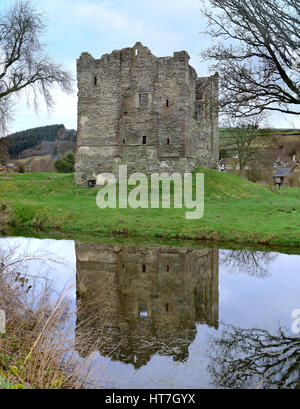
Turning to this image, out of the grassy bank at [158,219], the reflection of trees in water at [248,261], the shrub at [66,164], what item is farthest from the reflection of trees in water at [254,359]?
the shrub at [66,164]

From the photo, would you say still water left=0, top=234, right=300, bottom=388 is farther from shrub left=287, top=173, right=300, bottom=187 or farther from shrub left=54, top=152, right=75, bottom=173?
shrub left=54, top=152, right=75, bottom=173

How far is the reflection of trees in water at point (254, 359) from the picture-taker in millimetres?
6266

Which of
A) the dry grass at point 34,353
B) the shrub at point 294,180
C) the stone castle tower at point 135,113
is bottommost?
the dry grass at point 34,353

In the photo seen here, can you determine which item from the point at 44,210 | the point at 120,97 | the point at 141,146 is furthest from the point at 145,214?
the point at 120,97

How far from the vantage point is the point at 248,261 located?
14820 mm

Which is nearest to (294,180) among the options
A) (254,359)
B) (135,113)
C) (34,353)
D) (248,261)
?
(135,113)

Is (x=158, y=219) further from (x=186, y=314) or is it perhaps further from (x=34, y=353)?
(x=34, y=353)

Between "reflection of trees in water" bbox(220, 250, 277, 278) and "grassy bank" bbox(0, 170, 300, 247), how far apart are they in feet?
6.39

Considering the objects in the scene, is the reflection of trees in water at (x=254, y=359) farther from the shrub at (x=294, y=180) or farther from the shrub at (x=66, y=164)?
the shrub at (x=66, y=164)

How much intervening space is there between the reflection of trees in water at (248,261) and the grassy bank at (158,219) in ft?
6.39

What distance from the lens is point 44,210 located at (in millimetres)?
23797

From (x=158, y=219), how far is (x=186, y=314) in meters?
12.0

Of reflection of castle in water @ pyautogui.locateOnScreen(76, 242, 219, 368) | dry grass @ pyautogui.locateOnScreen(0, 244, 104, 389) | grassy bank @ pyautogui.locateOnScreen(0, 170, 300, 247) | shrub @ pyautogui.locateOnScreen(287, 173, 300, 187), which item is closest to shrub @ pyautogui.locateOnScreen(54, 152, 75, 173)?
grassy bank @ pyautogui.locateOnScreen(0, 170, 300, 247)
